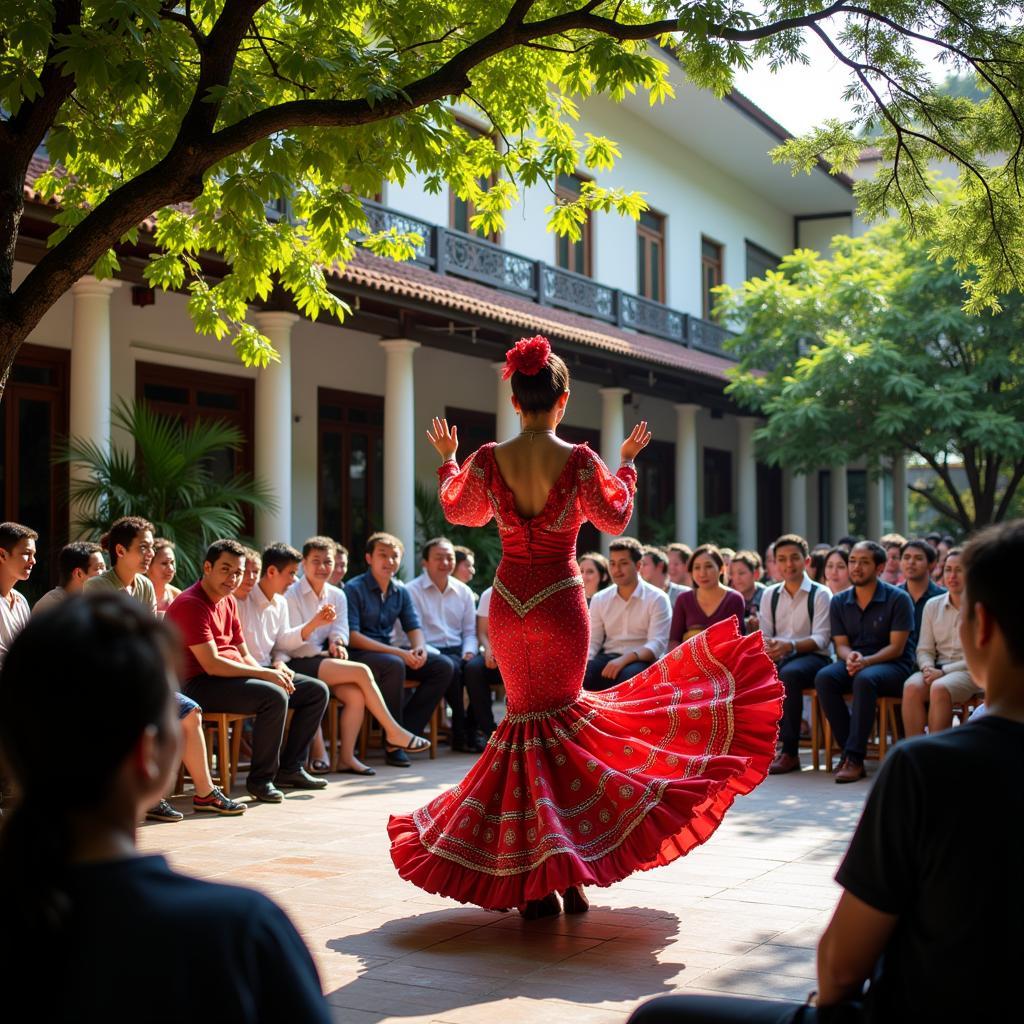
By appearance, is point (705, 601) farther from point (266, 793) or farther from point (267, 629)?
point (266, 793)

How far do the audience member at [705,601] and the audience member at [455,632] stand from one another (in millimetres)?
1684

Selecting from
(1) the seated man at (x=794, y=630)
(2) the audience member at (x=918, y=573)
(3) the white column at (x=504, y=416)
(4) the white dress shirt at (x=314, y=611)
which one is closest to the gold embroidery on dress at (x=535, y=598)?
(4) the white dress shirt at (x=314, y=611)

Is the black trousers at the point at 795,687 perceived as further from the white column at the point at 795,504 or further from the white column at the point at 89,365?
the white column at the point at 795,504

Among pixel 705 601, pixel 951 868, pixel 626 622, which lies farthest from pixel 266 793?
pixel 951 868

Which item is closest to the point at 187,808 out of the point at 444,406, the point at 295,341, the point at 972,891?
the point at 972,891

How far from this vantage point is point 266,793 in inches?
326

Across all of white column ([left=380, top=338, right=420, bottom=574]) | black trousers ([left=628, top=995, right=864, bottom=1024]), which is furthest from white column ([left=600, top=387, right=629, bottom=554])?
black trousers ([left=628, top=995, right=864, bottom=1024])

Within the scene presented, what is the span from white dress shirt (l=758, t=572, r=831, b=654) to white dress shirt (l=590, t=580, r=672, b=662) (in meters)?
0.74

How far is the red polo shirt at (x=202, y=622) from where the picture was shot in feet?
26.5

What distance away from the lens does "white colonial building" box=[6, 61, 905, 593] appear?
1326cm

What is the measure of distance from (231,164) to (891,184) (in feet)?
11.3

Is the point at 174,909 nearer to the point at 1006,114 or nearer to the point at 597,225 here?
the point at 1006,114

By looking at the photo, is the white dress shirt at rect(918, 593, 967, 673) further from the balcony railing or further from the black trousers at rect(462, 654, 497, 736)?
the balcony railing

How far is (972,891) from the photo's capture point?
211cm
